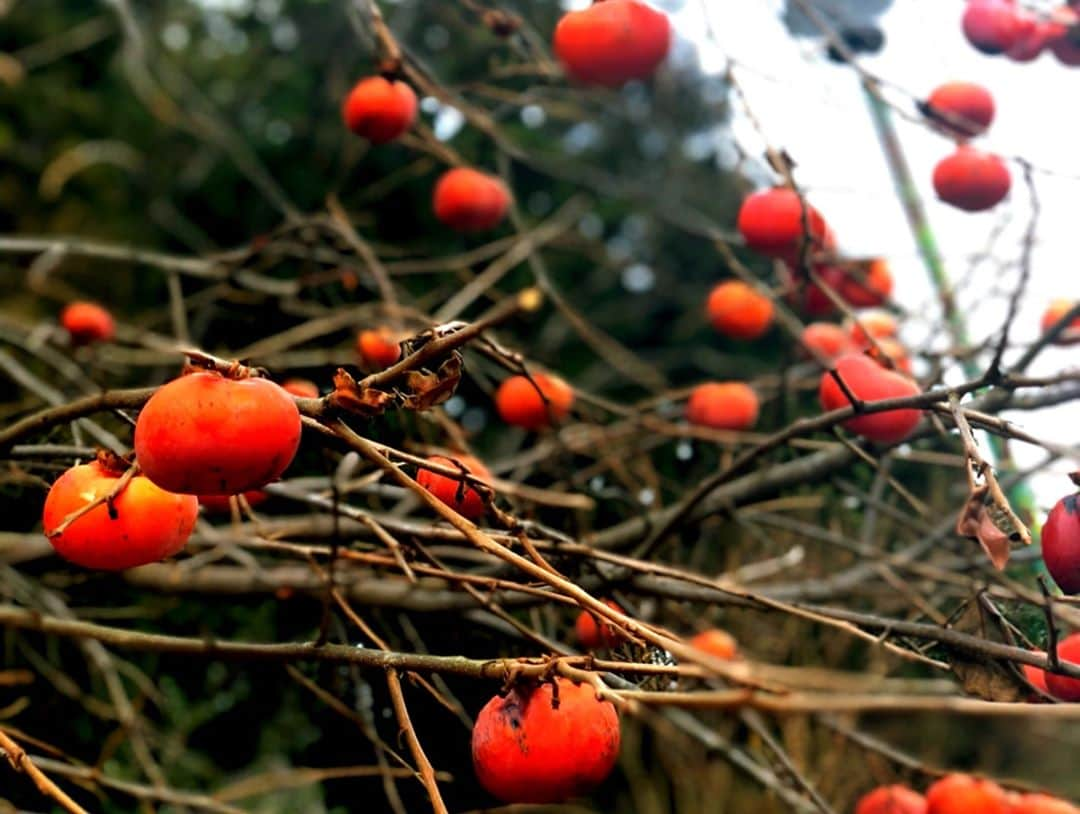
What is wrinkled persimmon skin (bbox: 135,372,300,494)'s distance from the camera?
878 mm

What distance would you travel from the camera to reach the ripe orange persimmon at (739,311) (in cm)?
258

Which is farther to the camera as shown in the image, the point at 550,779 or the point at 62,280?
the point at 62,280

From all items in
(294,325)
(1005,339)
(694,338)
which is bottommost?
(694,338)

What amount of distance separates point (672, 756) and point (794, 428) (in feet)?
6.92

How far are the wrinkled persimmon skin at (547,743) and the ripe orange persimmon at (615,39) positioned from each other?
1092mm

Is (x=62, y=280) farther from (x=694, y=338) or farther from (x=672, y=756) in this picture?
(x=672, y=756)

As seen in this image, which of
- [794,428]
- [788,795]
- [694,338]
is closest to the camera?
[794,428]

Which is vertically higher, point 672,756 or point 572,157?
point 572,157

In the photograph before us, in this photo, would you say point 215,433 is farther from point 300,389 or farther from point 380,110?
point 380,110

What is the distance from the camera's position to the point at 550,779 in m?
0.97

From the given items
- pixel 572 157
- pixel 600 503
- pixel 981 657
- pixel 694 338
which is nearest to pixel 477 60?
A: pixel 572 157

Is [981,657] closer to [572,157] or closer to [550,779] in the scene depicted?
[550,779]

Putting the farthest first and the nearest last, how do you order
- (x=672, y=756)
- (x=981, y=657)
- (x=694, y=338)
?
(x=694, y=338) < (x=672, y=756) < (x=981, y=657)

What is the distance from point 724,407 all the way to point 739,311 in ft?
1.14
